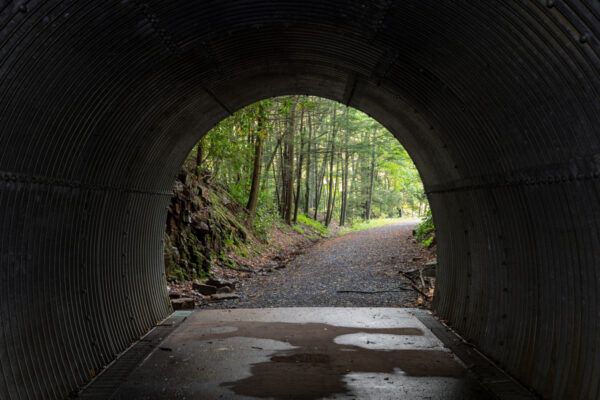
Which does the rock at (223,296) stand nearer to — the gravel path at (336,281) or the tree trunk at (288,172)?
the gravel path at (336,281)

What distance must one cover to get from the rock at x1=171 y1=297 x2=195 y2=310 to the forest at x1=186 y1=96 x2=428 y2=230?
232 inches

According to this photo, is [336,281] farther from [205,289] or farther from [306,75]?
[306,75]

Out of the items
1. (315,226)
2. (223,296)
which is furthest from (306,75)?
(315,226)

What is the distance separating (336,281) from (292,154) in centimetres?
1214

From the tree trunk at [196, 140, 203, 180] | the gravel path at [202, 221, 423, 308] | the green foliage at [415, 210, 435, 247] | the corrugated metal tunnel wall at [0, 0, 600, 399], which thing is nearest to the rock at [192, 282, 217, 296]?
the gravel path at [202, 221, 423, 308]

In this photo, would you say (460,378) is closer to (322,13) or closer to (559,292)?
(559,292)

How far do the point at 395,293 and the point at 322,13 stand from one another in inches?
262

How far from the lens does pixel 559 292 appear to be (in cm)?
414

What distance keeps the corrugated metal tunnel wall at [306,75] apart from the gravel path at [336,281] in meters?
2.77

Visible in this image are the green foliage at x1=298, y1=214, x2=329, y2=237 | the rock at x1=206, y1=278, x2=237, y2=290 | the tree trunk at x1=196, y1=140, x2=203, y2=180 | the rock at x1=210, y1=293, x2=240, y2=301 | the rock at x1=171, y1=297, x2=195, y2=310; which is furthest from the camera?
the green foliage at x1=298, y1=214, x2=329, y2=237

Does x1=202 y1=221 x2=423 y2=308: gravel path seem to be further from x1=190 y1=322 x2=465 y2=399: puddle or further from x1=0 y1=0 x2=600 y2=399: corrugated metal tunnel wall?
x1=0 y1=0 x2=600 y2=399: corrugated metal tunnel wall

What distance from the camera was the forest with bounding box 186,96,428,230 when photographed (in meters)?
14.2

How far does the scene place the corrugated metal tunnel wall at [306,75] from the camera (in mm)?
3551

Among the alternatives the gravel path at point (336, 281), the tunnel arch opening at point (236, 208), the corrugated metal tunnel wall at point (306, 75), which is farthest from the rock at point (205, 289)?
the corrugated metal tunnel wall at point (306, 75)
